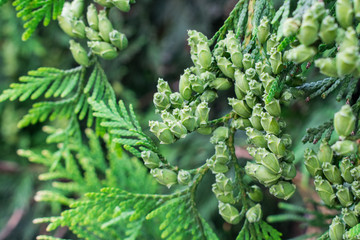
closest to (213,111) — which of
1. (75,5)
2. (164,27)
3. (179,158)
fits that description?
(179,158)

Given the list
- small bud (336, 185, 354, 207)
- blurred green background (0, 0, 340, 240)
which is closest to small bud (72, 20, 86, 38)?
small bud (336, 185, 354, 207)

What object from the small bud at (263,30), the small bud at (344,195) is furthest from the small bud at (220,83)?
the small bud at (344,195)

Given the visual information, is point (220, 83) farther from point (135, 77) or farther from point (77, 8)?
point (135, 77)

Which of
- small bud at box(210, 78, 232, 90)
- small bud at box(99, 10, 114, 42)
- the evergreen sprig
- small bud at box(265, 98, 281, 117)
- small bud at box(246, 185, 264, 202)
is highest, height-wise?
the evergreen sprig

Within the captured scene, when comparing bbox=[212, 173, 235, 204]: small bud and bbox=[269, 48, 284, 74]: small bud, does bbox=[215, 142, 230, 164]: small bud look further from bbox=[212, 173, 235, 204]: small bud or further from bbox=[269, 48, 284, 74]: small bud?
bbox=[269, 48, 284, 74]: small bud

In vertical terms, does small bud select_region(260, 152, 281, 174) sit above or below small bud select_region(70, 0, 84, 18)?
below

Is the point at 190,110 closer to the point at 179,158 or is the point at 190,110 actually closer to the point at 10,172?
the point at 179,158

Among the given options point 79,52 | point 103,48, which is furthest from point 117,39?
point 79,52
